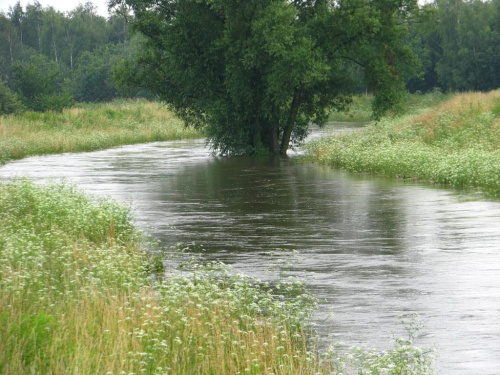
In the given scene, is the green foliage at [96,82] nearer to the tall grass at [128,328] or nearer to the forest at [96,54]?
the forest at [96,54]

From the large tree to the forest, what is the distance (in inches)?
964

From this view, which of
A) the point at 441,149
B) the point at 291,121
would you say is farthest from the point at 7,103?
the point at 441,149

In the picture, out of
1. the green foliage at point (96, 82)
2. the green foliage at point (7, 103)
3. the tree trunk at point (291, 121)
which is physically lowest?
the tree trunk at point (291, 121)

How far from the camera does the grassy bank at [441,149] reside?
79.1 feet

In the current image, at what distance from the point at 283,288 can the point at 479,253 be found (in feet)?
14.1

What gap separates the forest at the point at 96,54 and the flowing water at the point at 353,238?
37440 mm

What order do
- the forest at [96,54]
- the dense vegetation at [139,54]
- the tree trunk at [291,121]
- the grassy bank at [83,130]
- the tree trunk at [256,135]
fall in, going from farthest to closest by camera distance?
the forest at [96,54] → the grassy bank at [83,130] → the tree trunk at [256,135] → the tree trunk at [291,121] → the dense vegetation at [139,54]

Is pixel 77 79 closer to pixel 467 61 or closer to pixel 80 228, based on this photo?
pixel 467 61

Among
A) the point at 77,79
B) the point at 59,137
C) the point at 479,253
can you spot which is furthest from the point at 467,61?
the point at 479,253

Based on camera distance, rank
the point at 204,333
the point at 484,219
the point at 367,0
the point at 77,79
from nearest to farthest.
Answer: the point at 204,333, the point at 484,219, the point at 367,0, the point at 77,79

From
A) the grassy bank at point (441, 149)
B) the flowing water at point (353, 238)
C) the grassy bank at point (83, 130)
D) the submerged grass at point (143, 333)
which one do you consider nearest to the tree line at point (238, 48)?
the grassy bank at point (441, 149)

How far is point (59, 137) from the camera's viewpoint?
156ft

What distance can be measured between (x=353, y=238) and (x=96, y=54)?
109 m

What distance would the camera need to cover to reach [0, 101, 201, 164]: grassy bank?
1757 inches
